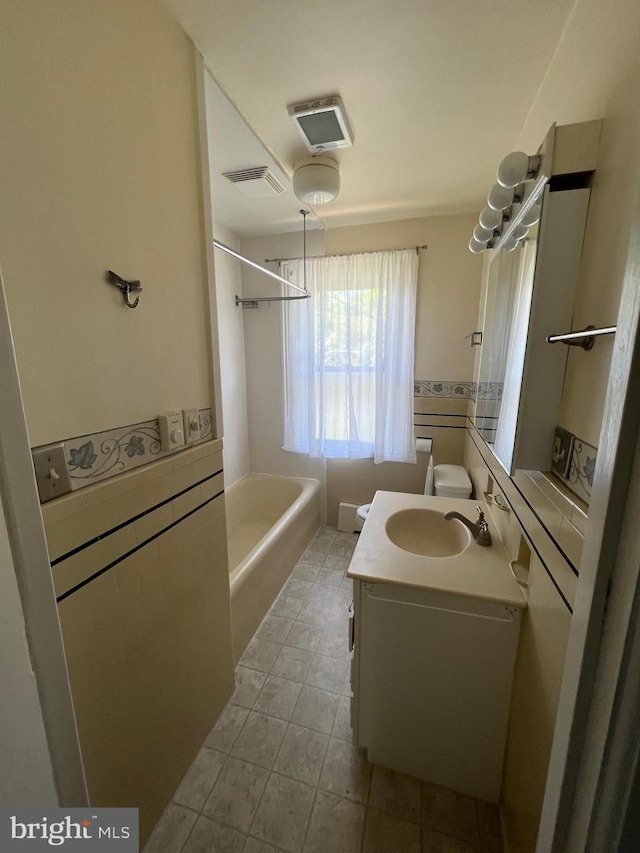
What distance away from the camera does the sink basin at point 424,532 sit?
1.45m

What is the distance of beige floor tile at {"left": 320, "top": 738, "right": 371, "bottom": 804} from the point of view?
1.16 meters

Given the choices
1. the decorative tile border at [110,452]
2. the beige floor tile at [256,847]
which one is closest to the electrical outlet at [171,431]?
the decorative tile border at [110,452]

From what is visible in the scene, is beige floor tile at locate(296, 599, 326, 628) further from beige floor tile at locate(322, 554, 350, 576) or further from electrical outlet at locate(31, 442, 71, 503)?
electrical outlet at locate(31, 442, 71, 503)

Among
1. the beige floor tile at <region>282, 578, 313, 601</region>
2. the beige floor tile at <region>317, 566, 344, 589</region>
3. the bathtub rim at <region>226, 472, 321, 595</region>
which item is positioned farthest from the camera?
the beige floor tile at <region>317, 566, 344, 589</region>

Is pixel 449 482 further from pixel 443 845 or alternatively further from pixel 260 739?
pixel 260 739

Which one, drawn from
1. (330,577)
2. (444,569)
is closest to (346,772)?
(444,569)

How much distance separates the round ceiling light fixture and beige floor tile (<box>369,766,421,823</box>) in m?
2.66

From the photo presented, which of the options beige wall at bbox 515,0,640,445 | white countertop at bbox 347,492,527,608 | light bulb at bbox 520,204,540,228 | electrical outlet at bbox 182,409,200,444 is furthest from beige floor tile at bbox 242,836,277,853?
light bulb at bbox 520,204,540,228

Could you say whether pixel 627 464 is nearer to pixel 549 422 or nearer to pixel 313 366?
pixel 549 422

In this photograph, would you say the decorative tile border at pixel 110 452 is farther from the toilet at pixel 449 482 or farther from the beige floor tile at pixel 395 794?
the beige floor tile at pixel 395 794

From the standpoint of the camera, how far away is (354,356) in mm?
2541

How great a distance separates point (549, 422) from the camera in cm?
88

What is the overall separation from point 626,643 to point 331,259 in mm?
2618

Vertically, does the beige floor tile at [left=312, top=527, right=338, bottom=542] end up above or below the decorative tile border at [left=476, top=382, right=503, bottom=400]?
below
